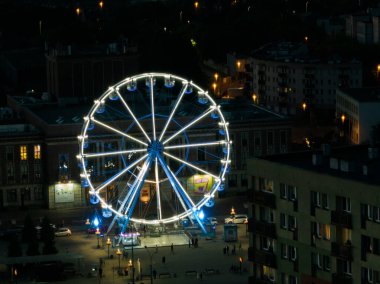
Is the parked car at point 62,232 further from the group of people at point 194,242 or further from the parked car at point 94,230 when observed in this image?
the group of people at point 194,242

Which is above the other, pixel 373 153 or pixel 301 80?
pixel 373 153

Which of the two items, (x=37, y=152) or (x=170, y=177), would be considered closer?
(x=170, y=177)

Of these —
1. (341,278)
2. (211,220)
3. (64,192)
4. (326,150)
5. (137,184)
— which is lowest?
(211,220)

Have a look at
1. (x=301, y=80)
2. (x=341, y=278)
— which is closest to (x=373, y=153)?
(x=341, y=278)

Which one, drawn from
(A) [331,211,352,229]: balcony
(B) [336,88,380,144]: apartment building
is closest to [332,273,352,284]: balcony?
(A) [331,211,352,229]: balcony

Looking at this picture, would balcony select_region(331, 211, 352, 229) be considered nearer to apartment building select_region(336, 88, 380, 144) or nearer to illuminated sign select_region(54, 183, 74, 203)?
illuminated sign select_region(54, 183, 74, 203)

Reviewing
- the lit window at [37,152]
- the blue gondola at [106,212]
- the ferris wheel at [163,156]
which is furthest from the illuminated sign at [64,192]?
the blue gondola at [106,212]

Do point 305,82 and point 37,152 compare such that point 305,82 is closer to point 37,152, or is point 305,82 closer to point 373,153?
point 37,152
